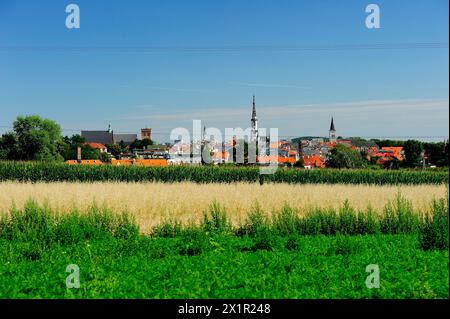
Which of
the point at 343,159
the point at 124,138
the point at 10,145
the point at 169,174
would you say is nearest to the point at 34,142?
the point at 10,145

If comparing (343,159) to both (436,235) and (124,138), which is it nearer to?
(436,235)

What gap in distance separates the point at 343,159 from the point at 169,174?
77.5 feet

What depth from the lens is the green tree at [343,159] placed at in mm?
53812

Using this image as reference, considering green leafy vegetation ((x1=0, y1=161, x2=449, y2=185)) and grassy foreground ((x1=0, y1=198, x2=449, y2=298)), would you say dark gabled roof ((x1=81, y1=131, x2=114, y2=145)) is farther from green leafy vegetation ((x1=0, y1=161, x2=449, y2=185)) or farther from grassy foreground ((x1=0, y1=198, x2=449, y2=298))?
grassy foreground ((x1=0, y1=198, x2=449, y2=298))

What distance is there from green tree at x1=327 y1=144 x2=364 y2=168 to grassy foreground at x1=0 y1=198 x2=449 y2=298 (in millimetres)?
39902

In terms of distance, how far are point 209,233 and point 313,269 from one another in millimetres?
4644

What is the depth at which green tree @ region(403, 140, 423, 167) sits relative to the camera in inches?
2776

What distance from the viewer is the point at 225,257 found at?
966 cm

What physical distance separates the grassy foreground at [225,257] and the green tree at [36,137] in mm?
48865

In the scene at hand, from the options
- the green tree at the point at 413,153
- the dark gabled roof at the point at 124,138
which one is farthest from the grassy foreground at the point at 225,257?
the dark gabled roof at the point at 124,138

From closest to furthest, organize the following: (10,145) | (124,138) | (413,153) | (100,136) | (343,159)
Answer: (343,159) → (10,145) → (413,153) → (100,136) → (124,138)

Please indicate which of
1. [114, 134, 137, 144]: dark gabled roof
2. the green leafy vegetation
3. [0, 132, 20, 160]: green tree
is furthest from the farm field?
[114, 134, 137, 144]: dark gabled roof

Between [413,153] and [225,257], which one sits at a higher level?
[413,153]
